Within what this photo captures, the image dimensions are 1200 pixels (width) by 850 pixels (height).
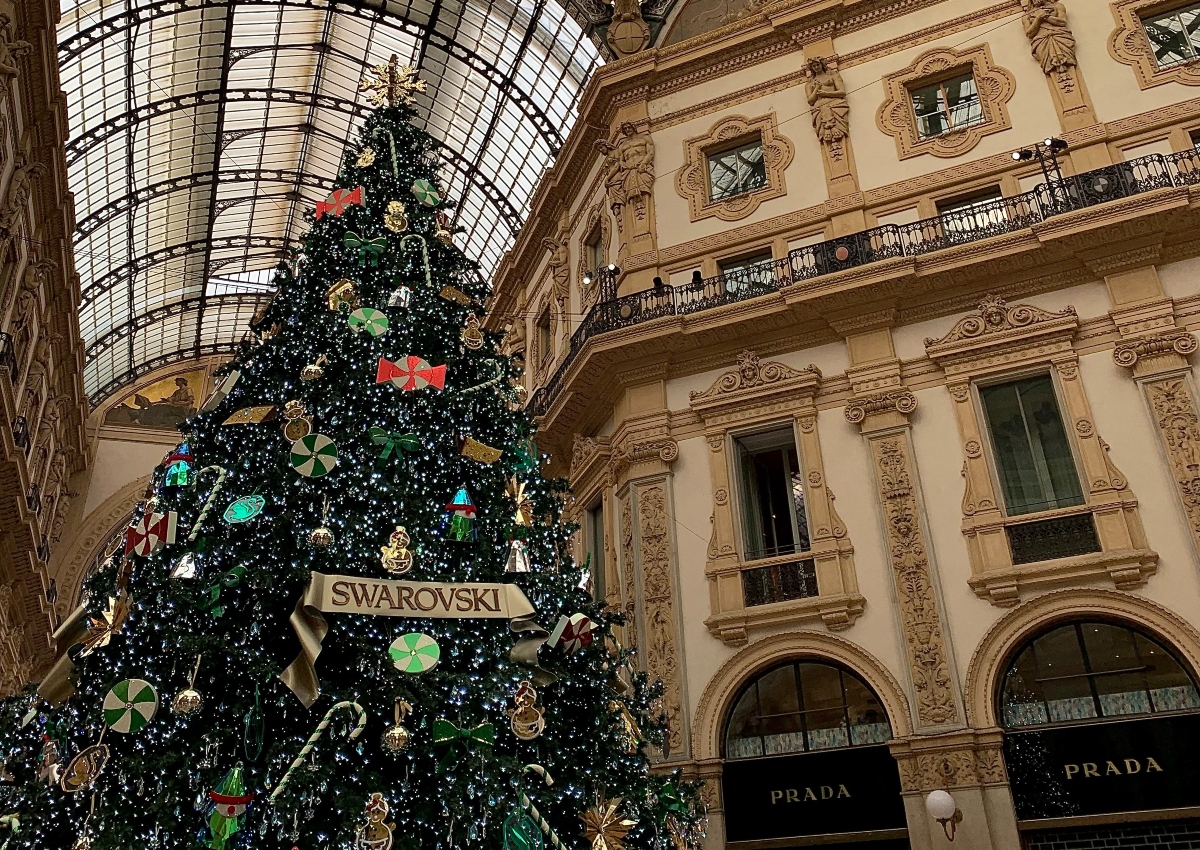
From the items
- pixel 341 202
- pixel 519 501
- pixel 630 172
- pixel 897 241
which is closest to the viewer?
pixel 519 501

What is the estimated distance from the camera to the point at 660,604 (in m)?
14.5

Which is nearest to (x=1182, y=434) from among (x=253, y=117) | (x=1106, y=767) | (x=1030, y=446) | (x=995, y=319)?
(x=1030, y=446)

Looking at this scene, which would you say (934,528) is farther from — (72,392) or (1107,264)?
(72,392)

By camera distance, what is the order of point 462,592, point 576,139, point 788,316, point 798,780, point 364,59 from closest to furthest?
point 462,592, point 798,780, point 788,316, point 576,139, point 364,59

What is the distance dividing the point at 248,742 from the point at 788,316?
11.3m

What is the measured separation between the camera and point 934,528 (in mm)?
13484

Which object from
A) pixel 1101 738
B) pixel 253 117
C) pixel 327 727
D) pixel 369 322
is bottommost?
pixel 327 727

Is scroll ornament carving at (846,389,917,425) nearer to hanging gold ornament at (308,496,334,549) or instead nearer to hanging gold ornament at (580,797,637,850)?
hanging gold ornament at (580,797,637,850)

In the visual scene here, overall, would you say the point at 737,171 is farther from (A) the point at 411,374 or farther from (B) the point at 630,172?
(A) the point at 411,374

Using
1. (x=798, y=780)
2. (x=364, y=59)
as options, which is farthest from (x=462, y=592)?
(x=364, y=59)

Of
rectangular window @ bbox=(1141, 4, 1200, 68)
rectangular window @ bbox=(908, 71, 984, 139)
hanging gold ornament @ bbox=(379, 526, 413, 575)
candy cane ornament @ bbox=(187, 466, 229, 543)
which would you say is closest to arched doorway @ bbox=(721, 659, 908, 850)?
hanging gold ornament @ bbox=(379, 526, 413, 575)

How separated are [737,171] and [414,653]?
44.8 feet

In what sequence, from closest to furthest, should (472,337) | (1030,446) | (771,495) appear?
(472,337) < (1030,446) < (771,495)

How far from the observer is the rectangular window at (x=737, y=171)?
58.0 feet
